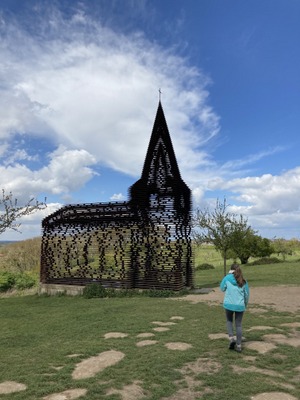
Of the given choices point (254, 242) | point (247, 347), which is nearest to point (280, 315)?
point (247, 347)

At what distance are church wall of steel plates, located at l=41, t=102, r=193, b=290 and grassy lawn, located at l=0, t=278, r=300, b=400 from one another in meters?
4.07

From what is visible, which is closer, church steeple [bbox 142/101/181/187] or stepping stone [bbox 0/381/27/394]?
stepping stone [bbox 0/381/27/394]

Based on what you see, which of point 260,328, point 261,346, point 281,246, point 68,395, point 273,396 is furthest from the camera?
point 281,246

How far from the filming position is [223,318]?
10695mm

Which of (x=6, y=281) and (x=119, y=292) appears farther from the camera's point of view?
(x=6, y=281)

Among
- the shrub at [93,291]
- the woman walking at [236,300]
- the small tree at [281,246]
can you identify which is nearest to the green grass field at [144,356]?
the woman walking at [236,300]

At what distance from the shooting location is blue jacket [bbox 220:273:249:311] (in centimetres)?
725

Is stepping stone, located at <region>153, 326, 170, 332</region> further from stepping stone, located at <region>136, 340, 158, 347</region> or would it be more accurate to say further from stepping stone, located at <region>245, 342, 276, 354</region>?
stepping stone, located at <region>245, 342, 276, 354</region>

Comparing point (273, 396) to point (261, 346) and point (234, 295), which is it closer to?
point (234, 295)

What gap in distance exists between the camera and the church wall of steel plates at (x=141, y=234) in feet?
56.3

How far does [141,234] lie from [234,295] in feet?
34.1

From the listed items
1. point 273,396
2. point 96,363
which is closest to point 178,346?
point 96,363

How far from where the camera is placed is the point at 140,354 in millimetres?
7281

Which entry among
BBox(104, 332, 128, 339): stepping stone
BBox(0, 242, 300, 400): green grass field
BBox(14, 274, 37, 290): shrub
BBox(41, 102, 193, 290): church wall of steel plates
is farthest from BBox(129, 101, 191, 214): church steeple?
→ BBox(14, 274, 37, 290): shrub
